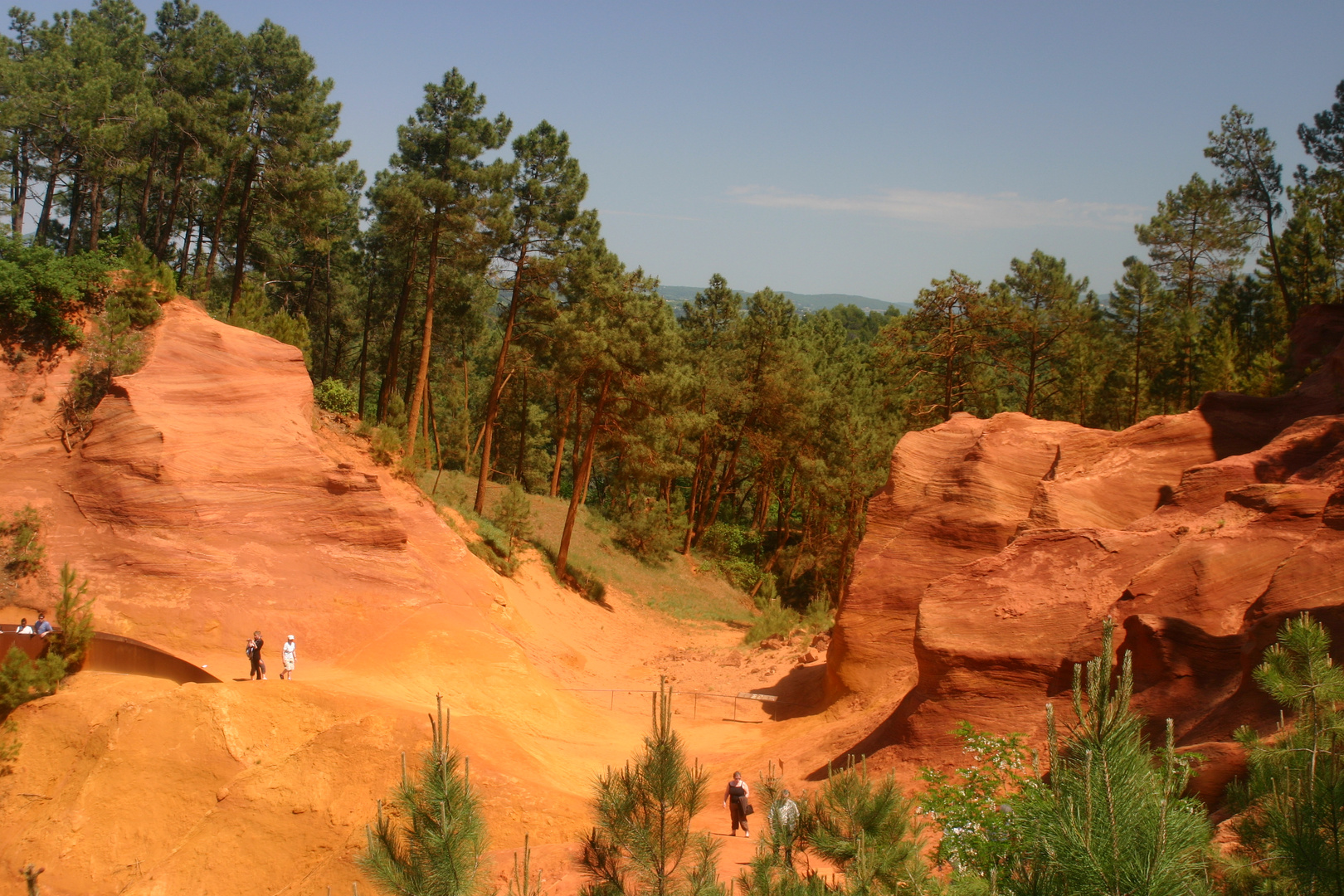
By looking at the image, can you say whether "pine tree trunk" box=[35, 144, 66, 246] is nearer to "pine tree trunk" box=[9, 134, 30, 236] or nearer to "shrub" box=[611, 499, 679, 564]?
"pine tree trunk" box=[9, 134, 30, 236]

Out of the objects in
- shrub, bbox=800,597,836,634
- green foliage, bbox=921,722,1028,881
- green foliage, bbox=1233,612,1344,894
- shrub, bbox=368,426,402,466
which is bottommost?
shrub, bbox=800,597,836,634

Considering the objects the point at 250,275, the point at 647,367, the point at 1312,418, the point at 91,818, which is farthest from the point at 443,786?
the point at 250,275

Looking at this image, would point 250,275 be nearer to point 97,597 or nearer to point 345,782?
point 97,597

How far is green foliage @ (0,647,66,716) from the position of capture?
14.5m

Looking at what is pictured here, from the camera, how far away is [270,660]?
1847 centimetres

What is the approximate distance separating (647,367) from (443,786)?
28044 mm

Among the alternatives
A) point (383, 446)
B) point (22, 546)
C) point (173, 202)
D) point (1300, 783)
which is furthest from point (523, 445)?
point (1300, 783)

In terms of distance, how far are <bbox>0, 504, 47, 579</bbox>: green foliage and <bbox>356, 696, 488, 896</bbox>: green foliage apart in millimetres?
16124

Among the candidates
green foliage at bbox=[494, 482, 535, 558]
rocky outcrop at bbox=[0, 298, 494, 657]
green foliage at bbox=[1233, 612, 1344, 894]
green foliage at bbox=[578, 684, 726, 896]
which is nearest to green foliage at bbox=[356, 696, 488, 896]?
green foliage at bbox=[578, 684, 726, 896]

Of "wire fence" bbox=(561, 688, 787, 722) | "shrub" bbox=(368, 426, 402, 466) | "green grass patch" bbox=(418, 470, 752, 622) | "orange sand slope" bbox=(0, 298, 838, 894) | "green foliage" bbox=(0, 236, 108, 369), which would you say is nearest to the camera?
"orange sand slope" bbox=(0, 298, 838, 894)

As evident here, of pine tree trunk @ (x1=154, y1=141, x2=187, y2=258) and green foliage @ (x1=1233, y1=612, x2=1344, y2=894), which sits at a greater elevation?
pine tree trunk @ (x1=154, y1=141, x2=187, y2=258)

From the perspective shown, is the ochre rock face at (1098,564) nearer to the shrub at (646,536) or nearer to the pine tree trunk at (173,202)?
the shrub at (646,536)

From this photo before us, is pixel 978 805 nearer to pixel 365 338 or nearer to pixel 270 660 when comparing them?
pixel 270 660

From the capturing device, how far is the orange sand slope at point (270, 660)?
13414mm
